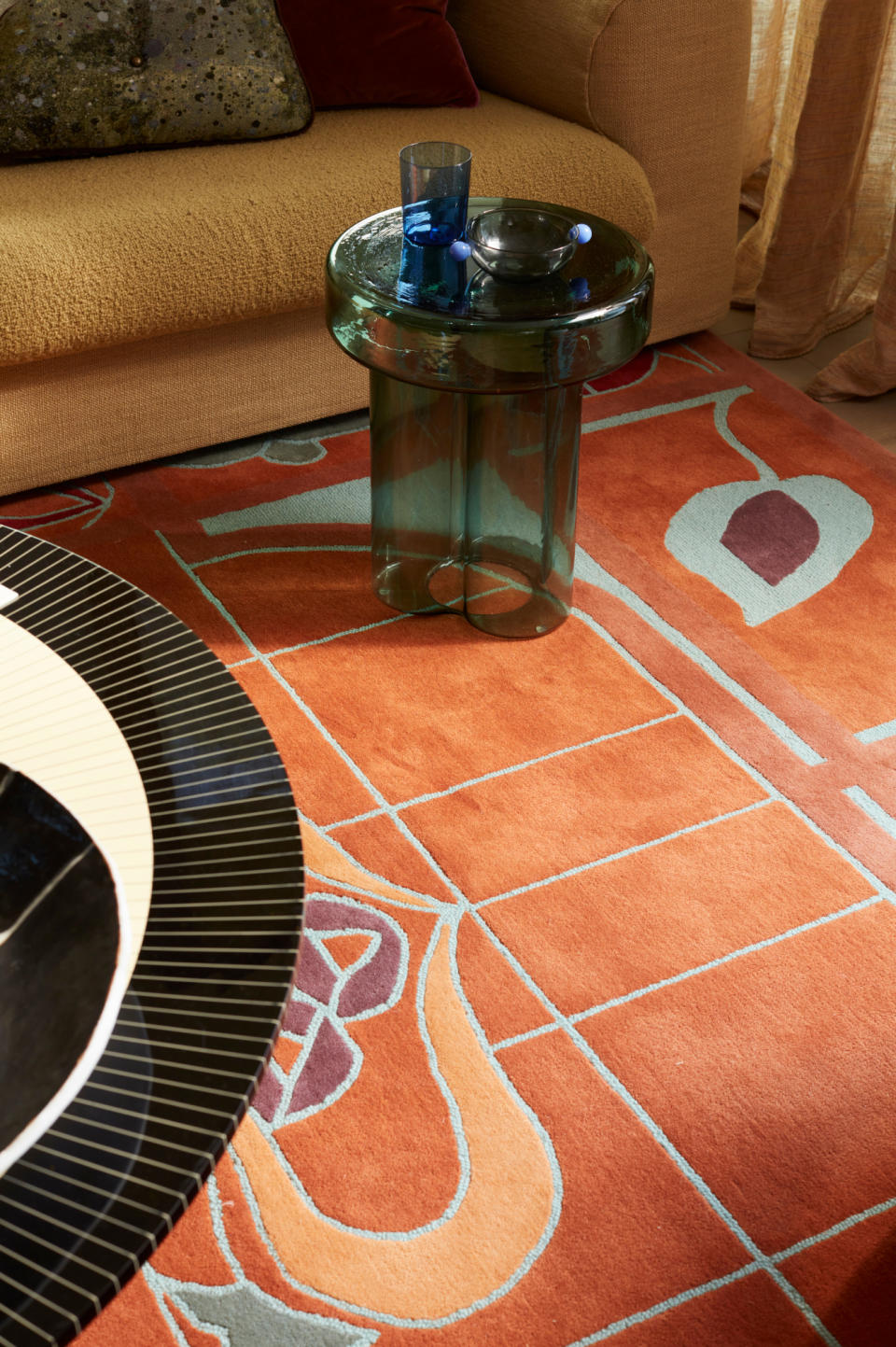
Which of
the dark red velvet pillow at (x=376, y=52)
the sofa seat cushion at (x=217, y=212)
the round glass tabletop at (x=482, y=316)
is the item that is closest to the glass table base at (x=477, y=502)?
the round glass tabletop at (x=482, y=316)

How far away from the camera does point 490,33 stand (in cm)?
Answer: 233

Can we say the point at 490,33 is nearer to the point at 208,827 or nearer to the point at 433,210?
the point at 433,210

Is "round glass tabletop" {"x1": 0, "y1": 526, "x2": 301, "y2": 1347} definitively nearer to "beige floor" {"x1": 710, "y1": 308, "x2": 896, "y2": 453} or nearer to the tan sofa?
the tan sofa

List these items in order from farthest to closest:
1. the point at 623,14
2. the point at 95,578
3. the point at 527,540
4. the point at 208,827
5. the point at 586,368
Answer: the point at 623,14, the point at 527,540, the point at 586,368, the point at 95,578, the point at 208,827

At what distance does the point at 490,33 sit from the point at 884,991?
1.83 metres

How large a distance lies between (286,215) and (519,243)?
1.71ft

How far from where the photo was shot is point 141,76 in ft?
6.51

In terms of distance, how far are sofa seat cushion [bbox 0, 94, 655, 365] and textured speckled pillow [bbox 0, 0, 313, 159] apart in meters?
0.03

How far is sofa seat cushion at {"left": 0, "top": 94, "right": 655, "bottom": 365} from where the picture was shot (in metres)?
1.80

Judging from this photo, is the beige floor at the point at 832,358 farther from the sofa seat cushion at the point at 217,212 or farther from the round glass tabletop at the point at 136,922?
the round glass tabletop at the point at 136,922

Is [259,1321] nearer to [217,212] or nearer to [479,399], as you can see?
[479,399]

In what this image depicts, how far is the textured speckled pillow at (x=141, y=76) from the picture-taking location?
6.33 ft

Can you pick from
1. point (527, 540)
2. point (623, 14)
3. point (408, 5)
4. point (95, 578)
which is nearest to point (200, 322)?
point (527, 540)

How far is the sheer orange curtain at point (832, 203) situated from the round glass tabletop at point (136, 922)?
1805 millimetres
